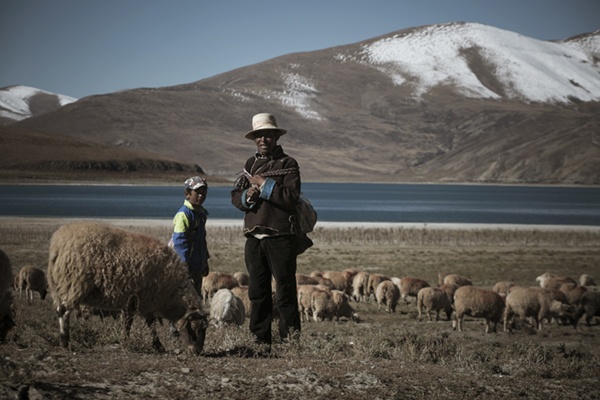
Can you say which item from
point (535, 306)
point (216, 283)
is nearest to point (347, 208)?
point (216, 283)

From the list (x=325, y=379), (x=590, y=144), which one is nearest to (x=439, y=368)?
(x=325, y=379)

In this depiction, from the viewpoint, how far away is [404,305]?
20.1 m

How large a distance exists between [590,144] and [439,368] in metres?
191

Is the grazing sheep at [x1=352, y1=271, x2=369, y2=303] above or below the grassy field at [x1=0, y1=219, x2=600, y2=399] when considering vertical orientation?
below

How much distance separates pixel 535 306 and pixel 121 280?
1151 centimetres

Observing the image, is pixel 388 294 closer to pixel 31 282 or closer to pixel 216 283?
pixel 216 283

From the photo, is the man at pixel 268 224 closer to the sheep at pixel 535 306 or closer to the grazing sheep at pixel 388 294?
the sheep at pixel 535 306

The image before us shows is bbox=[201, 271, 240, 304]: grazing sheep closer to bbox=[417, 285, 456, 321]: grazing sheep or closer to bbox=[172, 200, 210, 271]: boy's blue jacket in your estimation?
bbox=[417, 285, 456, 321]: grazing sheep

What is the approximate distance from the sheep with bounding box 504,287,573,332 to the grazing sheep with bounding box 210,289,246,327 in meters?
6.65

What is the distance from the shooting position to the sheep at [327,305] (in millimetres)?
16016

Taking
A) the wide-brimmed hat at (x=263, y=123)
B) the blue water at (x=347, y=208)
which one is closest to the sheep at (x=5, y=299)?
the wide-brimmed hat at (x=263, y=123)

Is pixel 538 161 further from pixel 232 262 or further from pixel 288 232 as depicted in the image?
pixel 288 232

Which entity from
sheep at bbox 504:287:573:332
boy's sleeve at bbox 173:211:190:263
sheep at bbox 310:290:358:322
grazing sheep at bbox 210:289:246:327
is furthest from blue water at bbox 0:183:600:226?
boy's sleeve at bbox 173:211:190:263

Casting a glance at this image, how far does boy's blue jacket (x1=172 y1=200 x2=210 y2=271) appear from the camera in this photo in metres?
8.49
